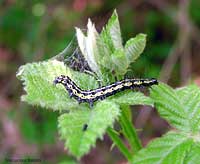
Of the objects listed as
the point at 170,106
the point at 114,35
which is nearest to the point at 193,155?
the point at 170,106

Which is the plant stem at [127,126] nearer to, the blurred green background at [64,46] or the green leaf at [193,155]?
the green leaf at [193,155]

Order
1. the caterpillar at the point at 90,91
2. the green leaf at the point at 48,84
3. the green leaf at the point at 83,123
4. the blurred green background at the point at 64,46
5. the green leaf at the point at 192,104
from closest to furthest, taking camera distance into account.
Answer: the green leaf at the point at 83,123, the green leaf at the point at 48,84, the caterpillar at the point at 90,91, the green leaf at the point at 192,104, the blurred green background at the point at 64,46

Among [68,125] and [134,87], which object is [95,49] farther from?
[68,125]

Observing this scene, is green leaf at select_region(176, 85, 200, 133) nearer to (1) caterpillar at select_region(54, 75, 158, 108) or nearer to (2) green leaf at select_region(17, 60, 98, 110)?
(1) caterpillar at select_region(54, 75, 158, 108)

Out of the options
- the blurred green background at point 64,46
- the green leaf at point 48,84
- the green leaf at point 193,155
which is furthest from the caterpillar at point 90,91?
the blurred green background at point 64,46

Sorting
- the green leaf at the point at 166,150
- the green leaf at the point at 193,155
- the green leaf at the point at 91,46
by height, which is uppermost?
the green leaf at the point at 91,46

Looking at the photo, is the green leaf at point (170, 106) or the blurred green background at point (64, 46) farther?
the blurred green background at point (64, 46)

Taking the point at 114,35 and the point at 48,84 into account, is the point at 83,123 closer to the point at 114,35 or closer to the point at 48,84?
the point at 48,84
